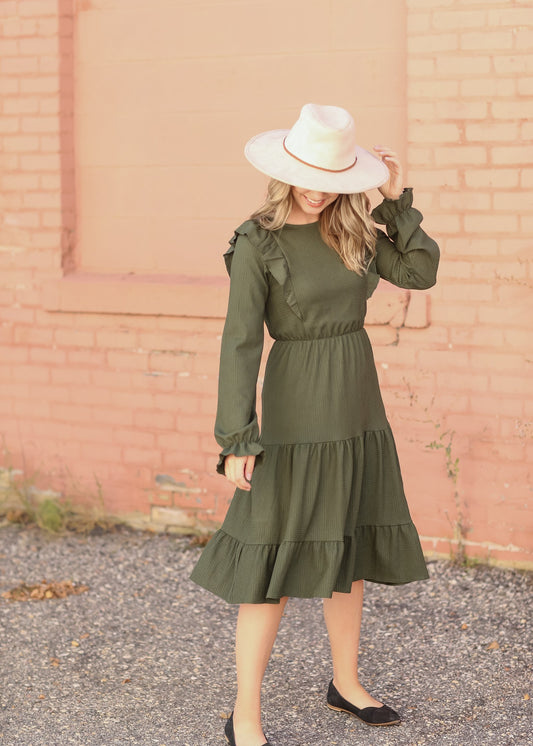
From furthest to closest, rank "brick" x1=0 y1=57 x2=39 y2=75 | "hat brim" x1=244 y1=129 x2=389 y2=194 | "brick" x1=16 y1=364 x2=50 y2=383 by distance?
1. "brick" x1=16 y1=364 x2=50 y2=383
2. "brick" x1=0 y1=57 x2=39 y2=75
3. "hat brim" x1=244 y1=129 x2=389 y2=194

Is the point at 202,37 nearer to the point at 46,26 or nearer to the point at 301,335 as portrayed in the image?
the point at 46,26

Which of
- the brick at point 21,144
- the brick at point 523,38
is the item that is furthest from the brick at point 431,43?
the brick at point 21,144

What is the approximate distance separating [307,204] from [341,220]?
12 centimetres

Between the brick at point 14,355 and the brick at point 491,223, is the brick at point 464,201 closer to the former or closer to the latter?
the brick at point 491,223

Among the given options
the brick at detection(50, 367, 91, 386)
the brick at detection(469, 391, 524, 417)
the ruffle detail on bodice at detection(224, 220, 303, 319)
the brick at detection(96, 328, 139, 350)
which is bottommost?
the brick at detection(469, 391, 524, 417)

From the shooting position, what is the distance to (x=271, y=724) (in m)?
3.34

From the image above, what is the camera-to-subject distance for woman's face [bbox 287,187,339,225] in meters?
2.92

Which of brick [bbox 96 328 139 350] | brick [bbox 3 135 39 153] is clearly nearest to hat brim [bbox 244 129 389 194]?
brick [bbox 96 328 139 350]

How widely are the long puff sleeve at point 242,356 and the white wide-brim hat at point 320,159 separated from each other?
225 millimetres

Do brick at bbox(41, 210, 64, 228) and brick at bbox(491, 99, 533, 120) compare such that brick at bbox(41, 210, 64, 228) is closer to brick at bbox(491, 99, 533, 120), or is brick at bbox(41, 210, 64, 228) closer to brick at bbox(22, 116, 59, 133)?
brick at bbox(22, 116, 59, 133)

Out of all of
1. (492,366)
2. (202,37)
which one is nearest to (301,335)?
(492,366)

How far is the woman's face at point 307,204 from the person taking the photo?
2920 mm

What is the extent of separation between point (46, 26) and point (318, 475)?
3.15m

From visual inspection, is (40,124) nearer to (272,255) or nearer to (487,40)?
(487,40)
